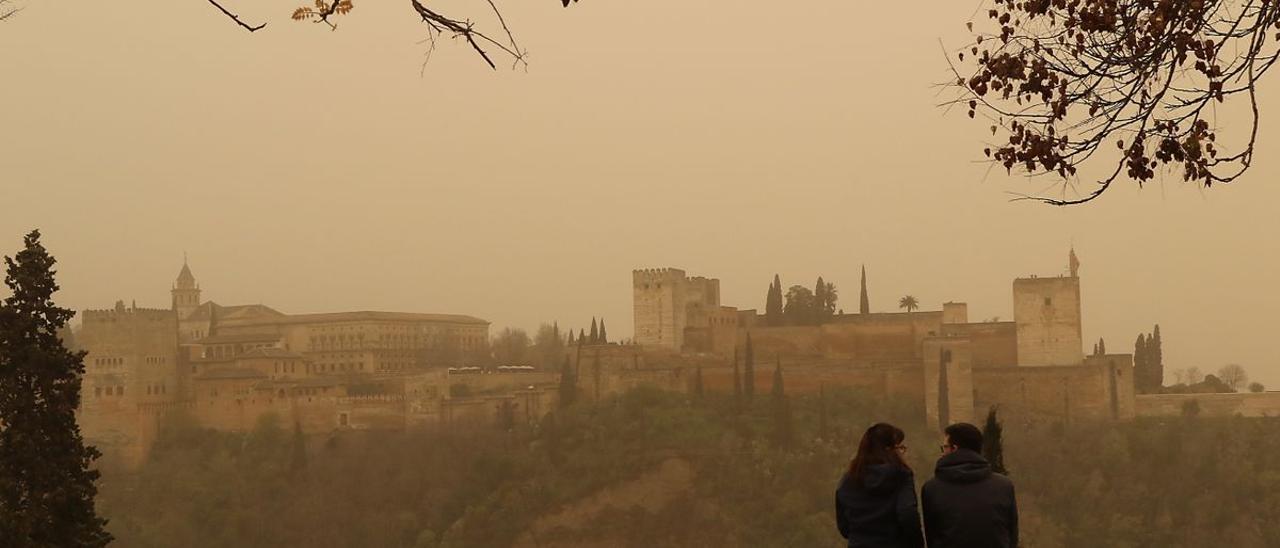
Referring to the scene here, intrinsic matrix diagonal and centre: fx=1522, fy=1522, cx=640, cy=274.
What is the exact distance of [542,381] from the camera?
57.1 m

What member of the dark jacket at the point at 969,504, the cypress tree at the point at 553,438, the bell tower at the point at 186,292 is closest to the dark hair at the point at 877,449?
the dark jacket at the point at 969,504

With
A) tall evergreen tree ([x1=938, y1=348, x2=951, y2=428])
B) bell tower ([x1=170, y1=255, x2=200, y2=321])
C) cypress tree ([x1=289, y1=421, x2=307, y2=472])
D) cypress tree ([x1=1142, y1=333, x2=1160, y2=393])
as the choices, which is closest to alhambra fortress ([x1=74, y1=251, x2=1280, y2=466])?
tall evergreen tree ([x1=938, y1=348, x2=951, y2=428])

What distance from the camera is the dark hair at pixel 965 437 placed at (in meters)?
6.28

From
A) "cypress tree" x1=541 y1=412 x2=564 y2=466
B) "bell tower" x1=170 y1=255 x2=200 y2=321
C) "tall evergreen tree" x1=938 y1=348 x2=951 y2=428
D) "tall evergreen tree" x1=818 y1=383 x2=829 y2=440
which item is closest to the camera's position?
"tall evergreen tree" x1=938 y1=348 x2=951 y2=428

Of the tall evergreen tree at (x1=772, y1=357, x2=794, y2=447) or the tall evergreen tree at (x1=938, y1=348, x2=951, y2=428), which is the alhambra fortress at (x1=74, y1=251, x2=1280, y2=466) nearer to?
the tall evergreen tree at (x1=938, y1=348, x2=951, y2=428)

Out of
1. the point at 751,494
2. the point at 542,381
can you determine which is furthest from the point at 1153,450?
the point at 542,381

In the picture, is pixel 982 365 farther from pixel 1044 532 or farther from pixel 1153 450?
pixel 1044 532

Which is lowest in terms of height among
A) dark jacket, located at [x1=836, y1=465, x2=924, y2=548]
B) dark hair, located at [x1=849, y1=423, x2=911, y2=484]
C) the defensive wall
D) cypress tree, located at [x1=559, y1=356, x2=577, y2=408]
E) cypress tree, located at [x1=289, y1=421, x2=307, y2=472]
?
cypress tree, located at [x1=289, y1=421, x2=307, y2=472]

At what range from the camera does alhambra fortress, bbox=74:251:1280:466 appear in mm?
46781

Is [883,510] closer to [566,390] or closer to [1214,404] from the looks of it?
[1214,404]

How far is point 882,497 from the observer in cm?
629

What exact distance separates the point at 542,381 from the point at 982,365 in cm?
1718

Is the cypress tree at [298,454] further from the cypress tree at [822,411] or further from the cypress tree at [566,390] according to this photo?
the cypress tree at [822,411]

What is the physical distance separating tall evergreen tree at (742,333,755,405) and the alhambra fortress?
40cm
